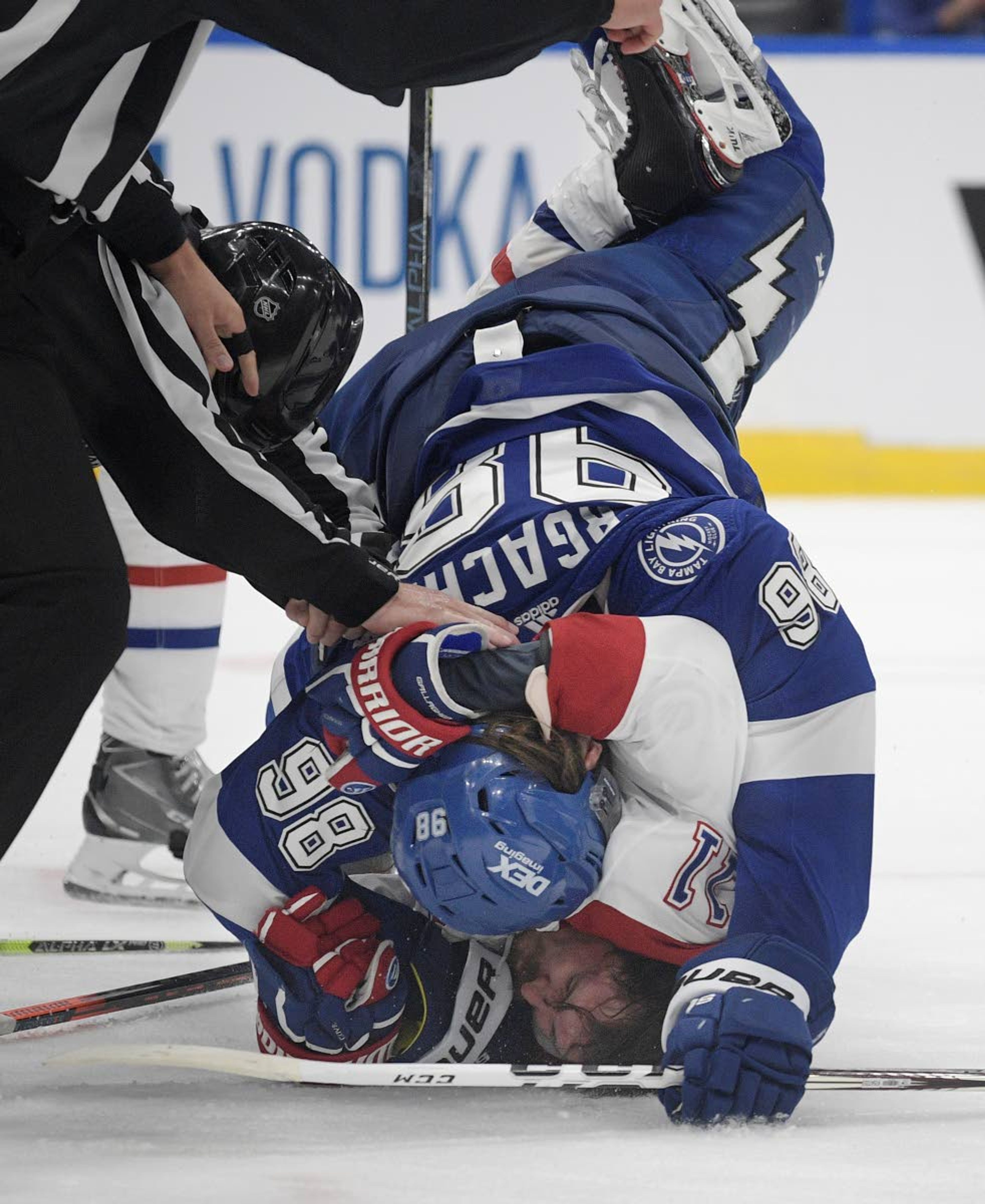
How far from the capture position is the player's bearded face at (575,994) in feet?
5.09

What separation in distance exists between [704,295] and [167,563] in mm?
812

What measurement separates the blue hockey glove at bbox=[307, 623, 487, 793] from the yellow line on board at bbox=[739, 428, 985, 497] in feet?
12.8

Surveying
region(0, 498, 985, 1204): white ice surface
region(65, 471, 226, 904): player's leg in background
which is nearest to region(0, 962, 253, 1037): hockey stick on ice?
region(0, 498, 985, 1204): white ice surface

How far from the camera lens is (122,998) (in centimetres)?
171

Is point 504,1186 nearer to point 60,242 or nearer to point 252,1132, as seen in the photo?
point 252,1132

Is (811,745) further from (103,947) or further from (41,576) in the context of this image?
(103,947)

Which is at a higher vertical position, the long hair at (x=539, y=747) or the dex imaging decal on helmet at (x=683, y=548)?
the dex imaging decal on helmet at (x=683, y=548)

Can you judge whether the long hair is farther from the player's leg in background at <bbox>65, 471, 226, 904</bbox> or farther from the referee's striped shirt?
the player's leg in background at <bbox>65, 471, 226, 904</bbox>

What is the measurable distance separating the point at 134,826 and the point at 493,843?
984 mm

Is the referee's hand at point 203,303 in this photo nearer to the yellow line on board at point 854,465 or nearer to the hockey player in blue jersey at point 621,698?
the hockey player in blue jersey at point 621,698

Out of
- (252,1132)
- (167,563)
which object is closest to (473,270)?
(167,563)

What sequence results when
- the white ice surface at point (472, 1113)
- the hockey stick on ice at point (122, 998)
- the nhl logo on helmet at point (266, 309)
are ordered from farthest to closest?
the nhl logo on helmet at point (266, 309), the hockey stick on ice at point (122, 998), the white ice surface at point (472, 1113)

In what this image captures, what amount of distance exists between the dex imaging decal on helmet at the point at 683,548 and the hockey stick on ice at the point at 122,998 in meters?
0.63

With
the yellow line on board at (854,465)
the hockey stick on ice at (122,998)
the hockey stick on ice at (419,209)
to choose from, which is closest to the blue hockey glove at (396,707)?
the hockey stick on ice at (122,998)
